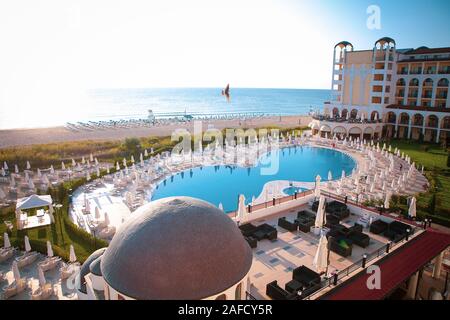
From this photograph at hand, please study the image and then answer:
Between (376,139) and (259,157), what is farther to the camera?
(376,139)

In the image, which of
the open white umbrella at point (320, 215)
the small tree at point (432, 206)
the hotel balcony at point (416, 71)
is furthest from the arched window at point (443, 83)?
the open white umbrella at point (320, 215)

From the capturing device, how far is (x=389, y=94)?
52.1 m

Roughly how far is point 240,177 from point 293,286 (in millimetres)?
18311

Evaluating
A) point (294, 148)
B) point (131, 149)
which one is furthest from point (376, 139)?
point (131, 149)

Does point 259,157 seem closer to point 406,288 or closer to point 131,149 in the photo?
point 131,149

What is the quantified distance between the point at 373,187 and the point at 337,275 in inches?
611

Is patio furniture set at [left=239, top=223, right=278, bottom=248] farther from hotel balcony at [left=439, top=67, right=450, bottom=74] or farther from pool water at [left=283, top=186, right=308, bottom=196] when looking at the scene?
hotel balcony at [left=439, top=67, right=450, bottom=74]

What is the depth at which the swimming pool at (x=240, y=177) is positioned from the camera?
24711 millimetres

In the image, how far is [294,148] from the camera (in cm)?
4197

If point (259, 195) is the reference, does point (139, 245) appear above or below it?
above

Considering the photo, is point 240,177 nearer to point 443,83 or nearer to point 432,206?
point 432,206

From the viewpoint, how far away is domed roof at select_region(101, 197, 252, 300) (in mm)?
7262

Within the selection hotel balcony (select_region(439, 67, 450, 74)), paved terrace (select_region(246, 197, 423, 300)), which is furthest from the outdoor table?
hotel balcony (select_region(439, 67, 450, 74))

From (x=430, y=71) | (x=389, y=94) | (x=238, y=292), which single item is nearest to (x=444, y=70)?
(x=430, y=71)
